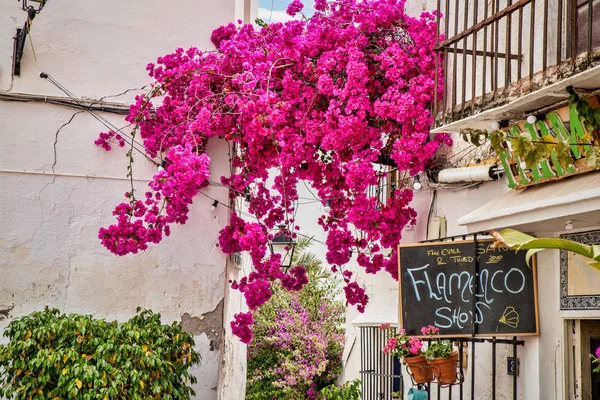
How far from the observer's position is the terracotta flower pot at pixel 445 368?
7.85m

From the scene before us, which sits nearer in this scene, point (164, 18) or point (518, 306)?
point (518, 306)

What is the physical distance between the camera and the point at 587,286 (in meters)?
6.84

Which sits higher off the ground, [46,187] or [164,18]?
[164,18]

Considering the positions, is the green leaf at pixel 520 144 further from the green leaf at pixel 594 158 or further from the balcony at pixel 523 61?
the balcony at pixel 523 61

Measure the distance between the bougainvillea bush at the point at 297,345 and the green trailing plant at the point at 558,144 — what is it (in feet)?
39.3

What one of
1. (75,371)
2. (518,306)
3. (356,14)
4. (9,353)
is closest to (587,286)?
(518,306)

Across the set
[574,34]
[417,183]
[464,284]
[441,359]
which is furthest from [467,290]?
[574,34]

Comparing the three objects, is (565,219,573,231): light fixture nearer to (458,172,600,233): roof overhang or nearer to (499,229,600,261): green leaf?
(458,172,600,233): roof overhang

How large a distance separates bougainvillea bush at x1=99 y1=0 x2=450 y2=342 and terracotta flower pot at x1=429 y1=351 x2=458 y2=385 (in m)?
1.64

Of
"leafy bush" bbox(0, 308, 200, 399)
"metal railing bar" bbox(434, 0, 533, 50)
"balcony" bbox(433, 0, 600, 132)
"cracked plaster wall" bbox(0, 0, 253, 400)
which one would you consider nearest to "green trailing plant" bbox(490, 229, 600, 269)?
"balcony" bbox(433, 0, 600, 132)

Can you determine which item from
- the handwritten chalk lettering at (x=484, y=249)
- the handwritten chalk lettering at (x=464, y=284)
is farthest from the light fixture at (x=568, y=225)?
the handwritten chalk lettering at (x=484, y=249)

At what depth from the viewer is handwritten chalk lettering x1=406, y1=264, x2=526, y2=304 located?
25.0 ft

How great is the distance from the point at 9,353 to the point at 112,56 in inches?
149

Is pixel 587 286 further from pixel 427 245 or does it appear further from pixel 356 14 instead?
pixel 356 14
